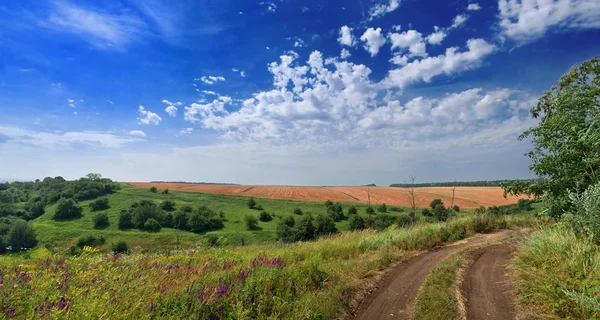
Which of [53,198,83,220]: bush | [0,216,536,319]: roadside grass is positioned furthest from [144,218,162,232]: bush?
[0,216,536,319]: roadside grass

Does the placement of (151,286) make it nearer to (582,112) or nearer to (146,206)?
(582,112)

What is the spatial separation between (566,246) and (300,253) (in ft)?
23.6

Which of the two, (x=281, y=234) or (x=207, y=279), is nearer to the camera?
(x=207, y=279)

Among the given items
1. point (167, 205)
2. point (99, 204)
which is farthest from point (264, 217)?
point (99, 204)

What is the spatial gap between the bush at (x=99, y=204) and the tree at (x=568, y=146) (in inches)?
3877

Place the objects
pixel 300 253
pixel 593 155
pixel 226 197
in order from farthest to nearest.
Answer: pixel 226 197 → pixel 300 253 → pixel 593 155

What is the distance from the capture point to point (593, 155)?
7617 millimetres

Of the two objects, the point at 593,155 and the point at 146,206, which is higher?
the point at 593,155

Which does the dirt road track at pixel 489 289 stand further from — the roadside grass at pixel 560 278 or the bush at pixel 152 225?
the bush at pixel 152 225

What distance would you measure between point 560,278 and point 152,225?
77368 mm

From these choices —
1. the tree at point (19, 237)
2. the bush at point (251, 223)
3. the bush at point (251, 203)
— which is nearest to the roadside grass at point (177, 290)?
the bush at point (251, 223)

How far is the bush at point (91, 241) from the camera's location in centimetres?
5176

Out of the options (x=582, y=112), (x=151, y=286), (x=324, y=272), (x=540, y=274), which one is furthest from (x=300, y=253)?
(x=582, y=112)

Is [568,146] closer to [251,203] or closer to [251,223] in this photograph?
[251,223]
